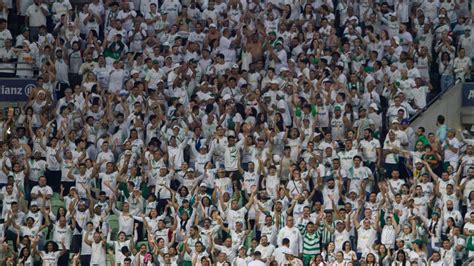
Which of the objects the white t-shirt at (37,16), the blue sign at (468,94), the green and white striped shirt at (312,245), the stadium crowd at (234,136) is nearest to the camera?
the green and white striped shirt at (312,245)

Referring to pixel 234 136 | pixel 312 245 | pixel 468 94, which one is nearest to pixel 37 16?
pixel 234 136

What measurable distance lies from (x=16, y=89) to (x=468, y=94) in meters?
10.9

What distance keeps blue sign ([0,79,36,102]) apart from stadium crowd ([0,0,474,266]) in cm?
27

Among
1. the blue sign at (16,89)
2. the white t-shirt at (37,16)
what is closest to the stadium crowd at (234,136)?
the white t-shirt at (37,16)

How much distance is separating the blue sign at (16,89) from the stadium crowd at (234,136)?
267 millimetres

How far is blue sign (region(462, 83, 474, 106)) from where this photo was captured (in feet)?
148

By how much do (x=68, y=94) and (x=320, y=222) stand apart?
24.0 feet

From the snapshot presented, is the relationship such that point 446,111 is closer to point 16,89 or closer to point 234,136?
point 234,136

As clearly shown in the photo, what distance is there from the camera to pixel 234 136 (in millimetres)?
42719

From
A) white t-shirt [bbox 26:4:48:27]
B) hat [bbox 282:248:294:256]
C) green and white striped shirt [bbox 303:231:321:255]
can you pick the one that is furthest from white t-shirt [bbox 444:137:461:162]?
white t-shirt [bbox 26:4:48:27]

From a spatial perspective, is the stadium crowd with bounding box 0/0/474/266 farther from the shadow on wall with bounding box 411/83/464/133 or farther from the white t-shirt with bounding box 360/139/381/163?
the shadow on wall with bounding box 411/83/464/133

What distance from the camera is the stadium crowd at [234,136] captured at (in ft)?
133

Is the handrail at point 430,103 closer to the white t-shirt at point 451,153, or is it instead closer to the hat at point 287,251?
the white t-shirt at point 451,153

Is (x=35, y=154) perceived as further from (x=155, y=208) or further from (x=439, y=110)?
(x=439, y=110)
